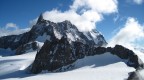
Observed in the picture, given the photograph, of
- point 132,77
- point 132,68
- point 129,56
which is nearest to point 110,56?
point 129,56

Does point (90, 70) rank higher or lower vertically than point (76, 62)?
lower

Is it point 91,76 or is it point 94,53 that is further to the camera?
point 94,53

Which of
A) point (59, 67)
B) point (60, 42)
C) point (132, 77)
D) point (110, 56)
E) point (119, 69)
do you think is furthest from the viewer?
point (60, 42)

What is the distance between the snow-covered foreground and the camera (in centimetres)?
9944

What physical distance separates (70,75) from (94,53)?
3064cm

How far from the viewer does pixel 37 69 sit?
140m

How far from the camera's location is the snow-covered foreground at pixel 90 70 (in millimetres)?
99438

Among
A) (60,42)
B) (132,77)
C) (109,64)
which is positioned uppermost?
(60,42)

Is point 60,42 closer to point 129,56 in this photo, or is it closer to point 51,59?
point 51,59

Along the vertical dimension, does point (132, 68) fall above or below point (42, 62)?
below

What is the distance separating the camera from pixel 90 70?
112750 millimetres

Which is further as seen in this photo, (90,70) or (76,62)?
(76,62)

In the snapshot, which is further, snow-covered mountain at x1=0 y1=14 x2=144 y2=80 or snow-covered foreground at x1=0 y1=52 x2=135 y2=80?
snow-covered mountain at x1=0 y1=14 x2=144 y2=80

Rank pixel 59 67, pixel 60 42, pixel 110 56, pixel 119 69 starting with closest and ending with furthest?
pixel 119 69 < pixel 110 56 < pixel 59 67 < pixel 60 42
